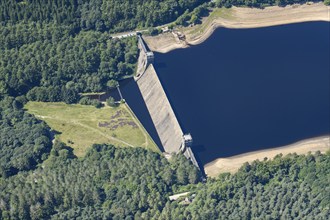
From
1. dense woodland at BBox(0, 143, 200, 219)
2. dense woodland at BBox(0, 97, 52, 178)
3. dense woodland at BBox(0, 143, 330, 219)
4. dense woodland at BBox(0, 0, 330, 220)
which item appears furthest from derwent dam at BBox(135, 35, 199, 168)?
dense woodland at BBox(0, 97, 52, 178)

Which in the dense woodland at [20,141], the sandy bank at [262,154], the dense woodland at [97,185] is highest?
Result: the dense woodland at [20,141]

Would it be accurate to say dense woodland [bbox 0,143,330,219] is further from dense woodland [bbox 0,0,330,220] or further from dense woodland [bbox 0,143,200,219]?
dense woodland [bbox 0,0,330,220]

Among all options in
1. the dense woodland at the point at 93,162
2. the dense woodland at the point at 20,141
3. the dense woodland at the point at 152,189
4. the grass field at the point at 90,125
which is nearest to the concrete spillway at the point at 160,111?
the grass field at the point at 90,125

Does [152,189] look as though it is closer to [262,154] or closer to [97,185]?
[97,185]

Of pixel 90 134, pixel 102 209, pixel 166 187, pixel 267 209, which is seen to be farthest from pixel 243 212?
pixel 90 134

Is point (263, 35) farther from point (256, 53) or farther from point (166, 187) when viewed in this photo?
point (166, 187)

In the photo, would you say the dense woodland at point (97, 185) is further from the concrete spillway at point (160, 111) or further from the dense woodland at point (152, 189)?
the concrete spillway at point (160, 111)
